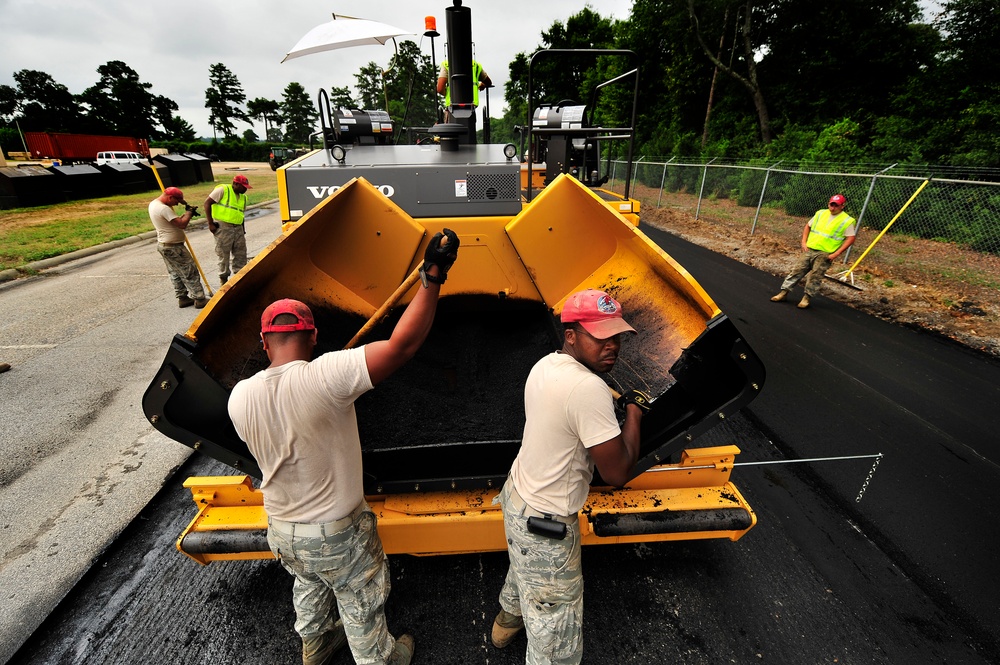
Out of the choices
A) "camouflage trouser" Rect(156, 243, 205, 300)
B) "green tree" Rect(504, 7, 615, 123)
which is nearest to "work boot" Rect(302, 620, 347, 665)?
"camouflage trouser" Rect(156, 243, 205, 300)

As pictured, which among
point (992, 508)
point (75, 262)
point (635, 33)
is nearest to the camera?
point (992, 508)

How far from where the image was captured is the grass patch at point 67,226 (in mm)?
8891

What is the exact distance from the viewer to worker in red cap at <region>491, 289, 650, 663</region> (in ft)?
4.82

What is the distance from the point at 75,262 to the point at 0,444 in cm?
729

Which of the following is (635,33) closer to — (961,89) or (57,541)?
(961,89)

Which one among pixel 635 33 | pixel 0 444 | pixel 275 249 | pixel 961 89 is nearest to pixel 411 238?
pixel 275 249

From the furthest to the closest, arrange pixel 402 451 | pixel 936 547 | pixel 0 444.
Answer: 1. pixel 0 444
2. pixel 936 547
3. pixel 402 451

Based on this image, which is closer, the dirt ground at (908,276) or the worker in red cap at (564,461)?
the worker in red cap at (564,461)

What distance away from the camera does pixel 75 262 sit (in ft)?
28.7

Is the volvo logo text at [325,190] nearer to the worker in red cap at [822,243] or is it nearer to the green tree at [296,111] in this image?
the worker in red cap at [822,243]

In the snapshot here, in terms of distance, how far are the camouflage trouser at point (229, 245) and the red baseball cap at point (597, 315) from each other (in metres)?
6.94

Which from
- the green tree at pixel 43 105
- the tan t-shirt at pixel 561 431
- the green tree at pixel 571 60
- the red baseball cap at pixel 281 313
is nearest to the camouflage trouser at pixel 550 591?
the tan t-shirt at pixel 561 431

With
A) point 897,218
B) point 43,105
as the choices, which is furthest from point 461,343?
point 43,105

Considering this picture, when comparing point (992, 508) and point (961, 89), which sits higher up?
point (961, 89)
